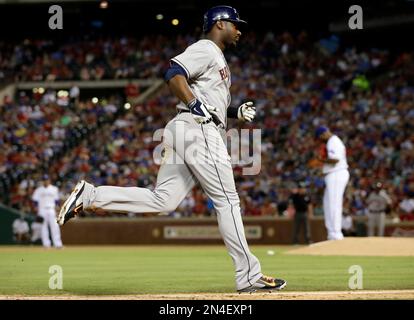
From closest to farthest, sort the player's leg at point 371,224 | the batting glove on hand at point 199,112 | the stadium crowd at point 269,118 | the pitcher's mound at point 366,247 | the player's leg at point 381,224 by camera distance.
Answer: the batting glove on hand at point 199,112, the pitcher's mound at point 366,247, the player's leg at point 381,224, the player's leg at point 371,224, the stadium crowd at point 269,118

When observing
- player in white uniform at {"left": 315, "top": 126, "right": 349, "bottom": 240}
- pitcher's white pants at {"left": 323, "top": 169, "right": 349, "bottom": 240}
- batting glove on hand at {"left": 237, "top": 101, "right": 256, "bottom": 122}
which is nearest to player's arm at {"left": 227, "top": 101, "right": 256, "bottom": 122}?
batting glove on hand at {"left": 237, "top": 101, "right": 256, "bottom": 122}

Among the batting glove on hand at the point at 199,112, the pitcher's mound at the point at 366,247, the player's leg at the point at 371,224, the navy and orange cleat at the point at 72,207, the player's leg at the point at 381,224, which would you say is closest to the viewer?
the batting glove on hand at the point at 199,112

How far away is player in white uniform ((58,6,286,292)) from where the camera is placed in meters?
8.23

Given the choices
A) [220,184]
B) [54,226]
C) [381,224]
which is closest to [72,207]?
[220,184]

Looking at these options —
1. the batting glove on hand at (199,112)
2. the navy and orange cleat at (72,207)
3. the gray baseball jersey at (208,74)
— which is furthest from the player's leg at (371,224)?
the batting glove on hand at (199,112)

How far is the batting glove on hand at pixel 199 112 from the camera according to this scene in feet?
26.1

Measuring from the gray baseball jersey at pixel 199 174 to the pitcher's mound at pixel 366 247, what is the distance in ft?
26.2

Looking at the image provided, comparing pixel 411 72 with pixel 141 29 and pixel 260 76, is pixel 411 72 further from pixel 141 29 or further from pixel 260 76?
pixel 141 29

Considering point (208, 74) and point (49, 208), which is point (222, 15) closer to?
point (208, 74)

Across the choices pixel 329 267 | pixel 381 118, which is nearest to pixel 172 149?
pixel 329 267

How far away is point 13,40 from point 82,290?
3278 cm

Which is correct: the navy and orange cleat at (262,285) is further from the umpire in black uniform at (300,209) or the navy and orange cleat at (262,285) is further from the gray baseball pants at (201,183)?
the umpire in black uniform at (300,209)

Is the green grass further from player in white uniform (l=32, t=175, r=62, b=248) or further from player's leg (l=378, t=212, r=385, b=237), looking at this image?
player's leg (l=378, t=212, r=385, b=237)

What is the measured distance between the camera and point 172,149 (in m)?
8.34
